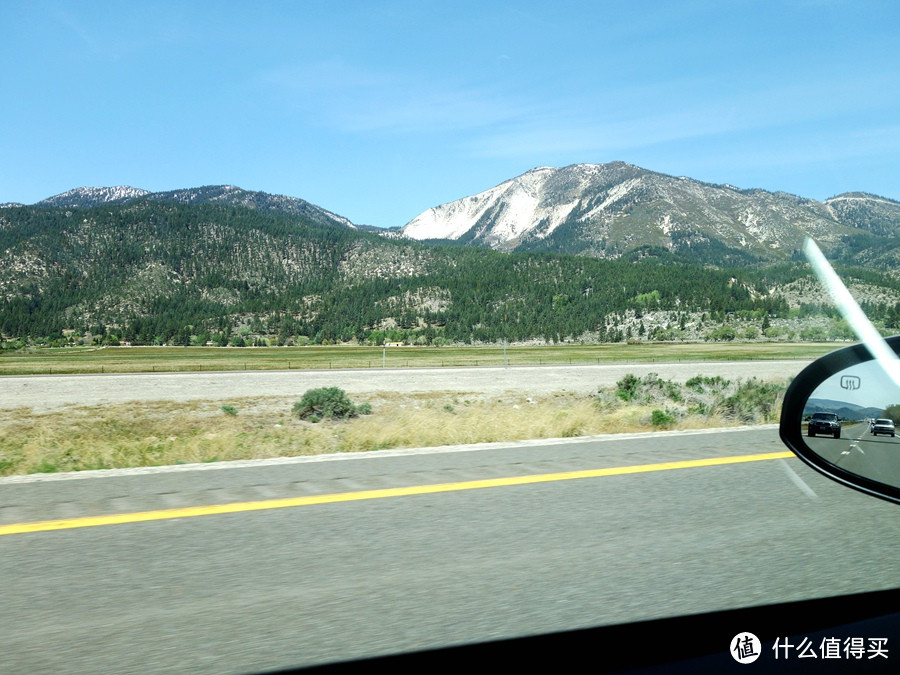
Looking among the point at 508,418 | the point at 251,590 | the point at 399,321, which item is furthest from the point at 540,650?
the point at 399,321

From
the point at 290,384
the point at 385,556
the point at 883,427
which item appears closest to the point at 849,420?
the point at 883,427

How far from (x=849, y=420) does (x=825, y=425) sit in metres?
0.25

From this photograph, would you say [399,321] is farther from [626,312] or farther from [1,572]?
[1,572]

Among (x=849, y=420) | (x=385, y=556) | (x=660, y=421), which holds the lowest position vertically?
(x=660, y=421)

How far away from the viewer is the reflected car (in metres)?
2.65

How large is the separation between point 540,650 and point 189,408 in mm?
34032

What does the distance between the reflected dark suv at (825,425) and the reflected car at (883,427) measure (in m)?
0.31

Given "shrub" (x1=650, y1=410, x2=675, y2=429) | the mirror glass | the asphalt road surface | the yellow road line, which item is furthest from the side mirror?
the asphalt road surface

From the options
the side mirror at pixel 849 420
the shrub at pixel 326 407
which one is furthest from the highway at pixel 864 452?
the shrub at pixel 326 407

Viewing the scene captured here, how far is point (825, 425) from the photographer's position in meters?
3.19

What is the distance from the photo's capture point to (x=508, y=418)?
1166cm

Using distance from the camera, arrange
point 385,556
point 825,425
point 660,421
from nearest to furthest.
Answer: point 825,425, point 385,556, point 660,421

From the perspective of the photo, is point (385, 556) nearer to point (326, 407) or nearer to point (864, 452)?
point (864, 452)

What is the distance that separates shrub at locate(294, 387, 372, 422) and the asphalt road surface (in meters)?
12.2
